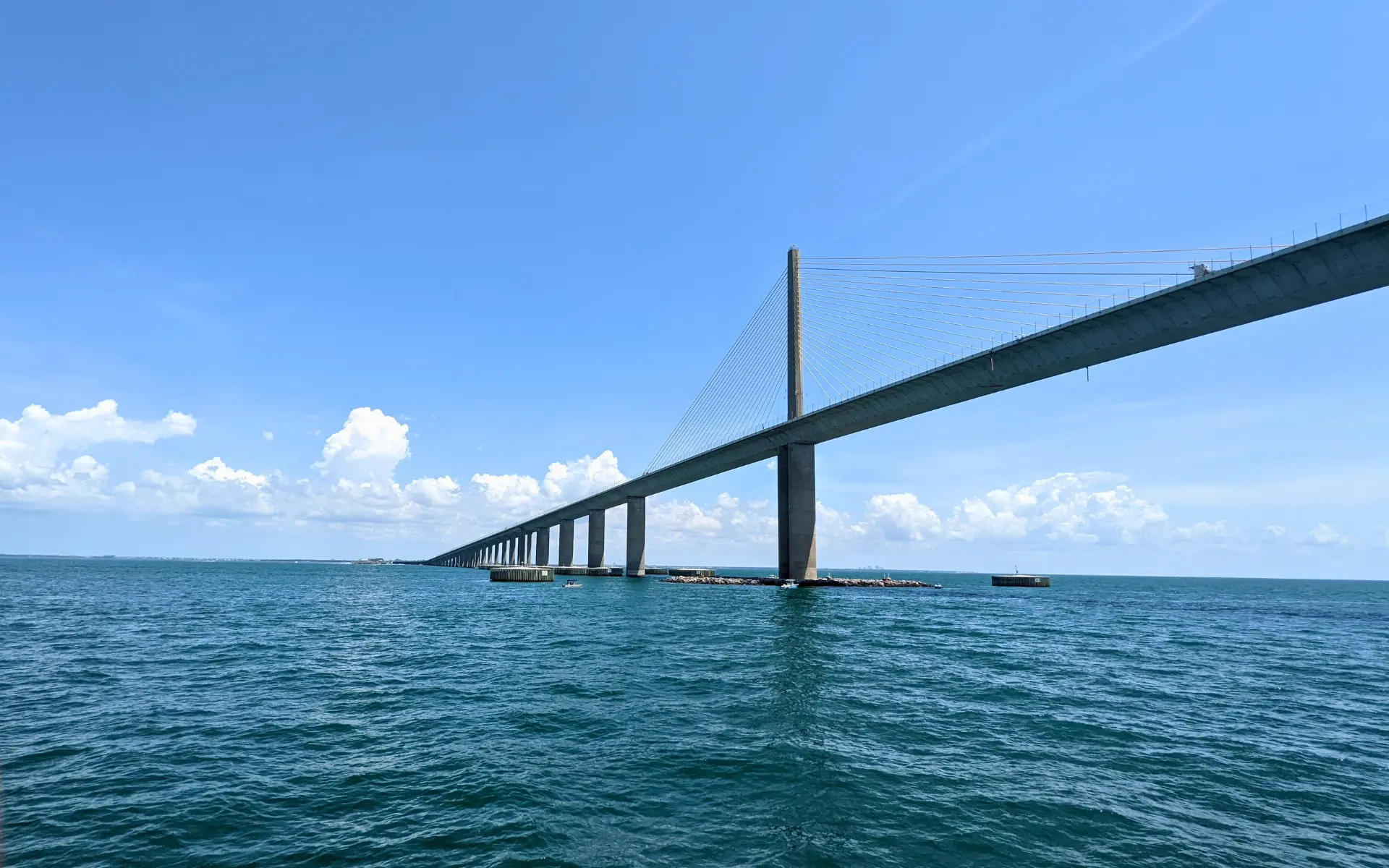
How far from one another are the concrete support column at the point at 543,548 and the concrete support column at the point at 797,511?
101799 millimetres

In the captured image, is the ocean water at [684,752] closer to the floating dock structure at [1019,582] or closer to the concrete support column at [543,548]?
the floating dock structure at [1019,582]

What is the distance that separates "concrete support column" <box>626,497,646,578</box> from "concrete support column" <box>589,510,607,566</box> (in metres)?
14.9

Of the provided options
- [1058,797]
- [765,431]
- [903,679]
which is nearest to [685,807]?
[1058,797]

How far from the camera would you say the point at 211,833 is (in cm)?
1037

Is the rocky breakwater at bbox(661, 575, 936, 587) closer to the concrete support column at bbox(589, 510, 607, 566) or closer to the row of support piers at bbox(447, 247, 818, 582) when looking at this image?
the row of support piers at bbox(447, 247, 818, 582)

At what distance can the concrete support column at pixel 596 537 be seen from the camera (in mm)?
136375

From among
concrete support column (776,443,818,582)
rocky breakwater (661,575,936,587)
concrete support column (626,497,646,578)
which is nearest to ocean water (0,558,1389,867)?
concrete support column (776,443,818,582)

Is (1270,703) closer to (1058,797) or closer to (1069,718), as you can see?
(1069,718)

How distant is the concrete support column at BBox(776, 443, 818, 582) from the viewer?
259 feet

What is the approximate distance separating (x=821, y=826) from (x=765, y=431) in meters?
73.0

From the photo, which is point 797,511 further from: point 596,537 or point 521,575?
point 596,537

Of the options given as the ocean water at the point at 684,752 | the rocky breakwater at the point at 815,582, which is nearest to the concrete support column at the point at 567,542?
the rocky breakwater at the point at 815,582

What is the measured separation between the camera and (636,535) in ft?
398

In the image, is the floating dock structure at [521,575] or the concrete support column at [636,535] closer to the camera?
the floating dock structure at [521,575]
